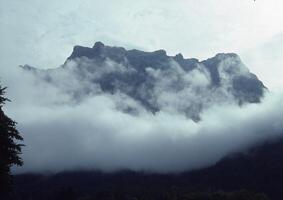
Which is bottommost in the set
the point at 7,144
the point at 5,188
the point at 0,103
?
the point at 5,188

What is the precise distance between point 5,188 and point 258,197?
15366 cm

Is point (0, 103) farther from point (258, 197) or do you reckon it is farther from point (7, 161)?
point (258, 197)

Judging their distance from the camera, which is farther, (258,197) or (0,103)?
(258,197)

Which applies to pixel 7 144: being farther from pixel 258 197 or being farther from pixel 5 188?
pixel 258 197

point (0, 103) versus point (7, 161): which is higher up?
point (0, 103)

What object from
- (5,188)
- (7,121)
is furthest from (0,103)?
(5,188)

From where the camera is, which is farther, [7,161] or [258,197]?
[258,197]

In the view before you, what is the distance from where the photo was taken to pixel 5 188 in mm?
51188

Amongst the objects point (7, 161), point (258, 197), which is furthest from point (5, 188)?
point (258, 197)

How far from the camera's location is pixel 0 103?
5206cm

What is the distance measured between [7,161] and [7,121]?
3251mm

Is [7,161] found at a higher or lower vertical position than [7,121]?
lower

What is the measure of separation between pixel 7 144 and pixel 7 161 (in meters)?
1.39

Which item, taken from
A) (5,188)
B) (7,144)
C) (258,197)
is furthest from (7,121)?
(258,197)
